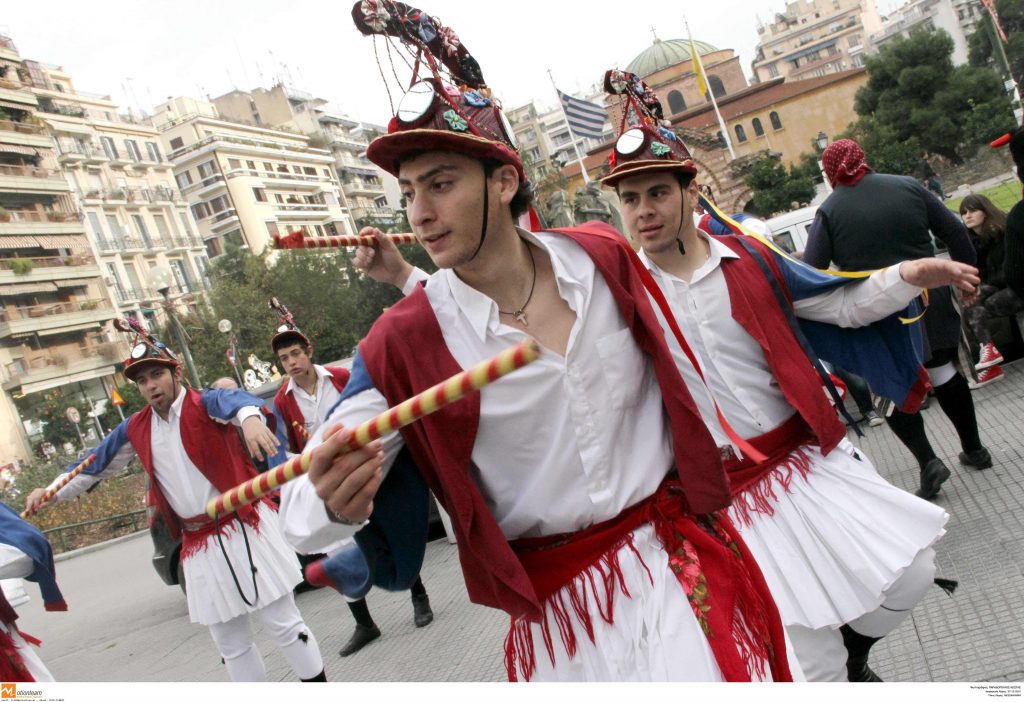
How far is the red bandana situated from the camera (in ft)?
17.8

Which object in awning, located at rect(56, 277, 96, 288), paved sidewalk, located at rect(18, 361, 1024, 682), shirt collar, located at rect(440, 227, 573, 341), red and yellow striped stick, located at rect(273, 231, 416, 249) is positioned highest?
awning, located at rect(56, 277, 96, 288)

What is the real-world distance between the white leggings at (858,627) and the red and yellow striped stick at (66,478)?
3.80 meters

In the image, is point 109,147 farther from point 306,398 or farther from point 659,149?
point 659,149

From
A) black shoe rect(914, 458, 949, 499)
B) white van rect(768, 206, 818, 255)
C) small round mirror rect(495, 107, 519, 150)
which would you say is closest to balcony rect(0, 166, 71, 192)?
white van rect(768, 206, 818, 255)

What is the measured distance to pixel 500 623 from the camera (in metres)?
5.84

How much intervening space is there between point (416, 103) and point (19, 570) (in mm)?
3250

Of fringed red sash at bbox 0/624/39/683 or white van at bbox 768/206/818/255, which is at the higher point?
white van at bbox 768/206/818/255

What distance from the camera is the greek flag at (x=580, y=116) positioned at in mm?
41897

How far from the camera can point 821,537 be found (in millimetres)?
2967

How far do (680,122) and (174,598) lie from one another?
72.0 m

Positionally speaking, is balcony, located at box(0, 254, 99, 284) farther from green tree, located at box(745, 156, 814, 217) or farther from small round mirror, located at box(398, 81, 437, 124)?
small round mirror, located at box(398, 81, 437, 124)

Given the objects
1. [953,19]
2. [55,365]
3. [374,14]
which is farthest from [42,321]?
[953,19]

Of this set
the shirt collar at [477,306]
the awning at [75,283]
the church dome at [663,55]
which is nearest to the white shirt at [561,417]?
the shirt collar at [477,306]

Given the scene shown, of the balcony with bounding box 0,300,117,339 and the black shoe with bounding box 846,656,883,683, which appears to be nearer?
the black shoe with bounding box 846,656,883,683
